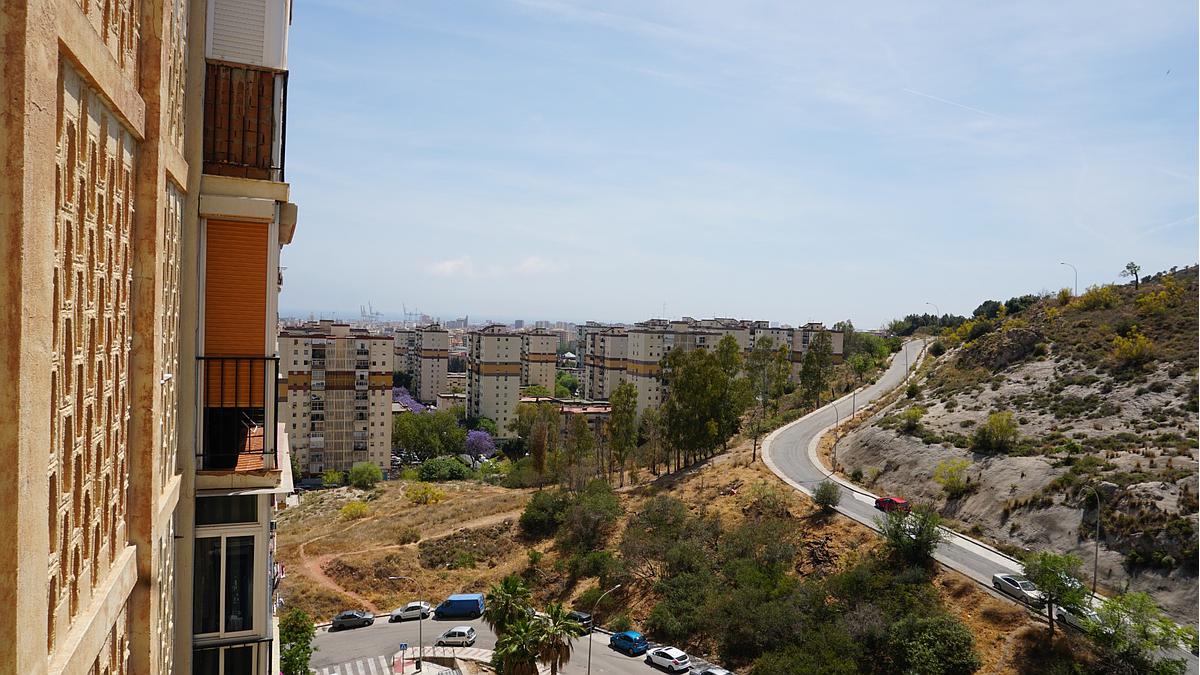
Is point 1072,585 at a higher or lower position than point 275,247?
lower

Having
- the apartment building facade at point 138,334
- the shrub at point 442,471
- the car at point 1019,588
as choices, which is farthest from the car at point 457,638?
the shrub at point 442,471

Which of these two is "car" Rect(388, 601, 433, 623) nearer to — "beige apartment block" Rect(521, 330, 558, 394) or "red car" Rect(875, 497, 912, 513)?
"red car" Rect(875, 497, 912, 513)

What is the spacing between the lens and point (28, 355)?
2.83 meters

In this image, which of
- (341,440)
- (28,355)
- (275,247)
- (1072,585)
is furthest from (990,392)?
(341,440)

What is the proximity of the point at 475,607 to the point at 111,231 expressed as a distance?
87.8 ft

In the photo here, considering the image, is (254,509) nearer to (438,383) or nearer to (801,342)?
(801,342)

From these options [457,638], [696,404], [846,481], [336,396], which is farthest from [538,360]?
[457,638]

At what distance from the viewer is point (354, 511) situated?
1714 inches

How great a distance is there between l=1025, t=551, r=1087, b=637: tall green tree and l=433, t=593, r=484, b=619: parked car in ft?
62.2

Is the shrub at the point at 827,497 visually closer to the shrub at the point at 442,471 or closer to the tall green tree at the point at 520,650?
the tall green tree at the point at 520,650

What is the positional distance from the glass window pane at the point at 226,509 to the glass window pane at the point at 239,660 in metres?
1.34

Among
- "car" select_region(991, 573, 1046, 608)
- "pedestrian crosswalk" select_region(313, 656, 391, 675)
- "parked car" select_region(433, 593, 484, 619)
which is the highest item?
"car" select_region(991, 573, 1046, 608)

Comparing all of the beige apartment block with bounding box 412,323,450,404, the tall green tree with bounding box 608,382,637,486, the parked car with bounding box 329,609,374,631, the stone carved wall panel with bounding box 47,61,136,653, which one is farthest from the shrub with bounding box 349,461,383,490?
the stone carved wall panel with bounding box 47,61,136,653

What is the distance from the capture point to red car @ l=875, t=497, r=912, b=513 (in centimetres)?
2953
